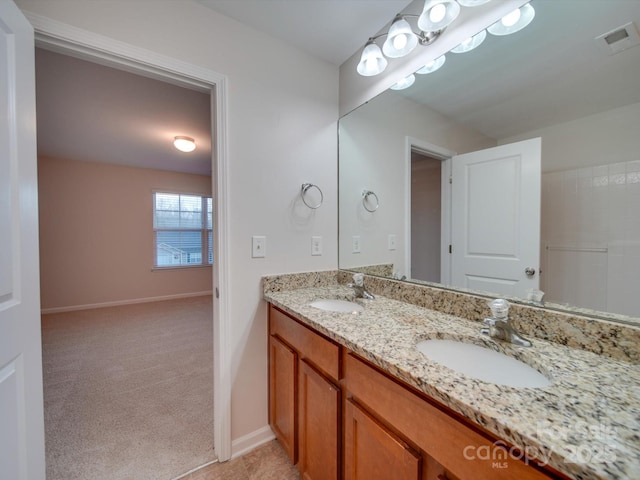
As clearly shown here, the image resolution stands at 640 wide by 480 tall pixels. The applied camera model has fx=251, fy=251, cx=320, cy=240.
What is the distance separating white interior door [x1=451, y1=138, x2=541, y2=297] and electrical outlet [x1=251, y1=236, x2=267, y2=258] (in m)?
1.05

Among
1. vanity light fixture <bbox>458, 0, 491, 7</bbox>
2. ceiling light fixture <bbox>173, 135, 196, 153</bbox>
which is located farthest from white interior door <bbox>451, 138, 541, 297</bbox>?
ceiling light fixture <bbox>173, 135, 196, 153</bbox>

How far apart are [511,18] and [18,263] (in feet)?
6.85

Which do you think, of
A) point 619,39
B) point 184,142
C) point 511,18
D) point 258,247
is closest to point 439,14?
point 511,18

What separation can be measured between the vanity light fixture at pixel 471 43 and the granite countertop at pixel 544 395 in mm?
1247

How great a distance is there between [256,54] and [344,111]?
661 millimetres

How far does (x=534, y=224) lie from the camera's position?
39.7 inches

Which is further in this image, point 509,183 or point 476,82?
point 476,82

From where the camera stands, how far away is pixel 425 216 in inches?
57.9

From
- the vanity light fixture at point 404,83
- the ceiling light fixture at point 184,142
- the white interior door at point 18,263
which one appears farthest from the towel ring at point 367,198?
the ceiling light fixture at point 184,142

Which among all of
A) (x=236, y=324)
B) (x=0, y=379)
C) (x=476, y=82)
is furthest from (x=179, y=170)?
(x=476, y=82)

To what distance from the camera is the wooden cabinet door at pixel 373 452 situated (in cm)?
67

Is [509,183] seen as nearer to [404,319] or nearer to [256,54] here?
[404,319]

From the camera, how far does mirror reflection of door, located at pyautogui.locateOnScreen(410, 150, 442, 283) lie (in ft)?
4.53

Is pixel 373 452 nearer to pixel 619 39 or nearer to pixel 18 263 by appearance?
pixel 18 263
